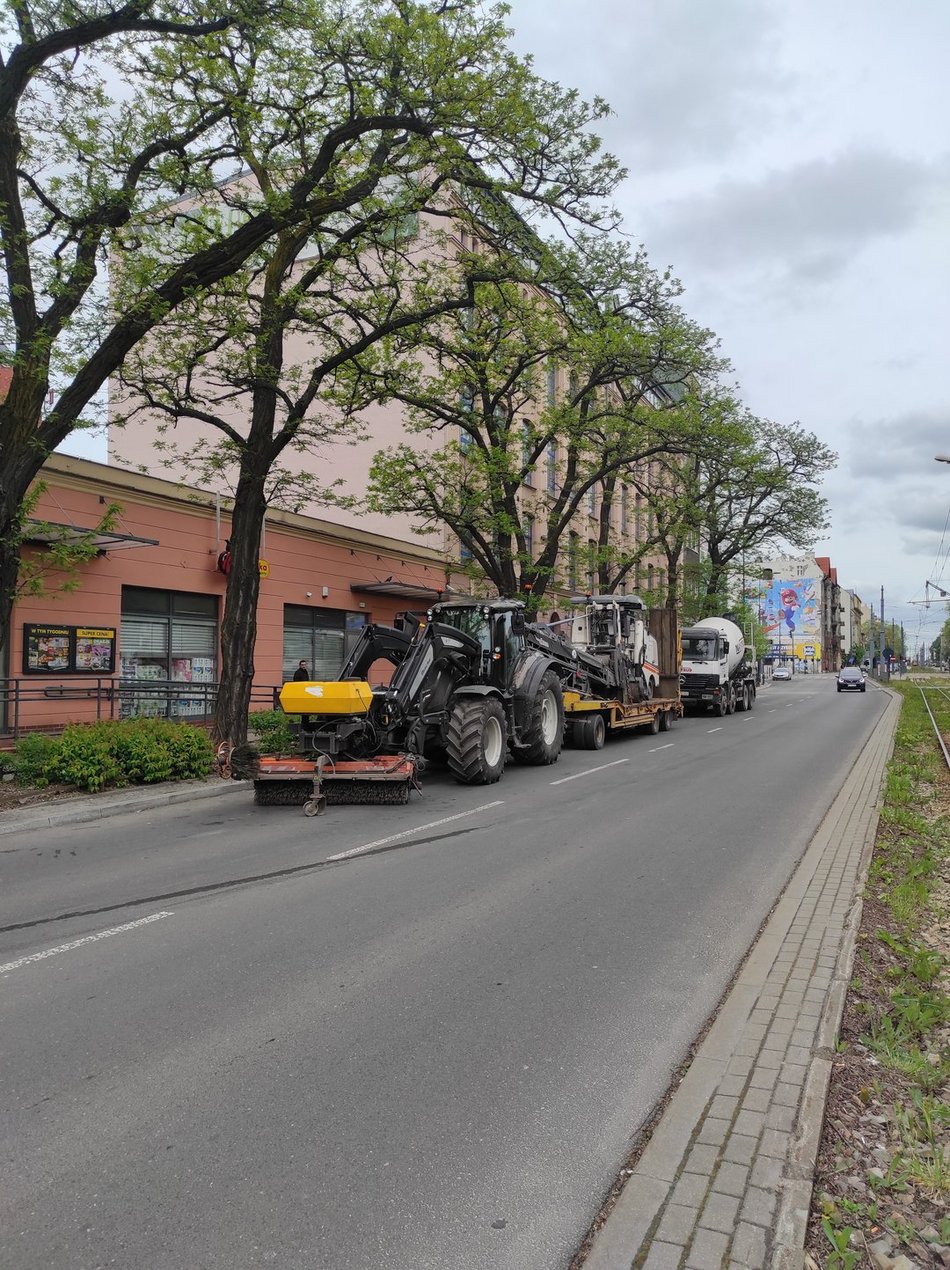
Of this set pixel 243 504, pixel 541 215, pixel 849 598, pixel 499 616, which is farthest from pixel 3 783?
pixel 849 598

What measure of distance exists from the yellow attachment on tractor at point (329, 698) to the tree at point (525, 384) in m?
7.28

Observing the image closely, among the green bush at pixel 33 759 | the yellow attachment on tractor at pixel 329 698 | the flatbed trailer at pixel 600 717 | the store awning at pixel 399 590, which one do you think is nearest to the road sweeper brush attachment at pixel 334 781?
the yellow attachment on tractor at pixel 329 698

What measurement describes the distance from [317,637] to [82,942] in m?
18.8

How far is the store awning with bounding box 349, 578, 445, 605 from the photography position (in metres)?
25.2

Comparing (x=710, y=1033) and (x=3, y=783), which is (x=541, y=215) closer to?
(x=3, y=783)

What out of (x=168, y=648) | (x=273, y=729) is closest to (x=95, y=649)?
(x=168, y=648)

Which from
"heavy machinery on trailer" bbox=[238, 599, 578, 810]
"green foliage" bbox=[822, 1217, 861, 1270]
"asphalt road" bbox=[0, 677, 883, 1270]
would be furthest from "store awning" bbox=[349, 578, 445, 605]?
"green foliage" bbox=[822, 1217, 861, 1270]

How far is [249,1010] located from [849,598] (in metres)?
189

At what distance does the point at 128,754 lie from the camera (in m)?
11.9

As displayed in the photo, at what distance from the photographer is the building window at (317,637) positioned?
75.5ft

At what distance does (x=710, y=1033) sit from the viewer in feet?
13.7

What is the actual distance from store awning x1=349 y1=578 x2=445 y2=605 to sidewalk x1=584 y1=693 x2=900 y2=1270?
804 inches

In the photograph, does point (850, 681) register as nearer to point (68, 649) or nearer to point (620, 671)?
point (620, 671)

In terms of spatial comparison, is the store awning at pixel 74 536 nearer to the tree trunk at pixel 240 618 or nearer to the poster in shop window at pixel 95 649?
the poster in shop window at pixel 95 649
